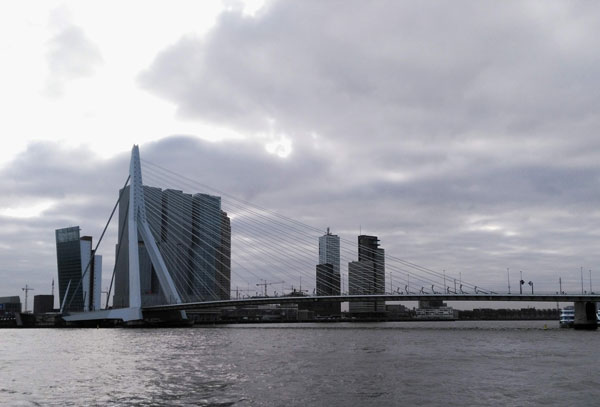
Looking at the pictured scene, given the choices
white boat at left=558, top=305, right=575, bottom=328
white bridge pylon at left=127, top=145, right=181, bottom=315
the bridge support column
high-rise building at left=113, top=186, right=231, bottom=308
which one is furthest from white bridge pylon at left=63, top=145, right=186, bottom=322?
white boat at left=558, top=305, right=575, bottom=328

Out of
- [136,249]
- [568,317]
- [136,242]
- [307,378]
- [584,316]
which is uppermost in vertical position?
[136,242]

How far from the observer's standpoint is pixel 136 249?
83938 mm

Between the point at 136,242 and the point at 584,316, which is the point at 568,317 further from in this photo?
the point at 136,242

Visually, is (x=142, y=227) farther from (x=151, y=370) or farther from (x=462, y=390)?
(x=462, y=390)

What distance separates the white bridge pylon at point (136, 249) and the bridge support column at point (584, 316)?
60045mm

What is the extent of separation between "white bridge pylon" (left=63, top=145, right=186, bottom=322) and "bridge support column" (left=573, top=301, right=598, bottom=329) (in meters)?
60.0

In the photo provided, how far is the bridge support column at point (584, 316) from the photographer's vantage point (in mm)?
81188

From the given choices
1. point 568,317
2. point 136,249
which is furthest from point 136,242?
point 568,317

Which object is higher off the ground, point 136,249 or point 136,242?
point 136,242

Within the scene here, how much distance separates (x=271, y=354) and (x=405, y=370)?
504 inches

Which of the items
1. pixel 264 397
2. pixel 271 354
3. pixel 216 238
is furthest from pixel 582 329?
pixel 216 238

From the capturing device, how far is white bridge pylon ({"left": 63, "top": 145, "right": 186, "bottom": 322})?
84.8m

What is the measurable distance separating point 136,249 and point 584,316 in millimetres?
65521

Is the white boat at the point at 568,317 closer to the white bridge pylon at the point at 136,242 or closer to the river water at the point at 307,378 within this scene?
the river water at the point at 307,378
